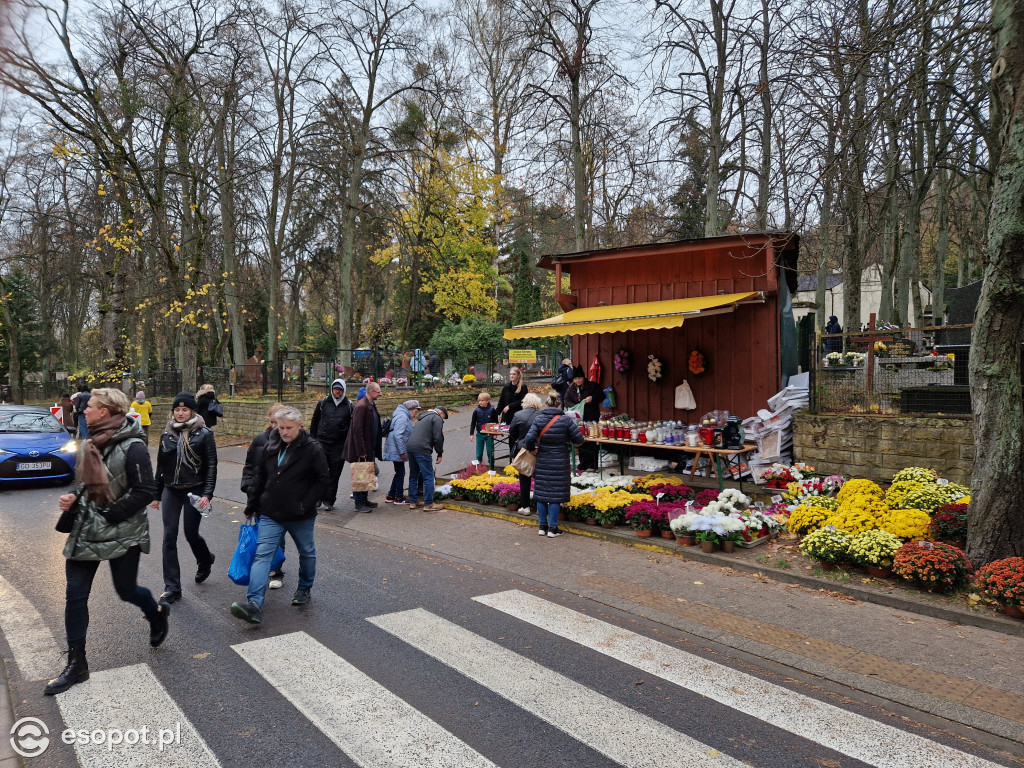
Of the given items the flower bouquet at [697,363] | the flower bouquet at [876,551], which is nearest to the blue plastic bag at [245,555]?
the flower bouquet at [876,551]

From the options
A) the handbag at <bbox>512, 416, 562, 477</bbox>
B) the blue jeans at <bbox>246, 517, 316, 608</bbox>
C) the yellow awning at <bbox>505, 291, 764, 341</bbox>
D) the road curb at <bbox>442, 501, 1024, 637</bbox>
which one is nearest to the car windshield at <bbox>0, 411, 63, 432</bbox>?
the yellow awning at <bbox>505, 291, 764, 341</bbox>

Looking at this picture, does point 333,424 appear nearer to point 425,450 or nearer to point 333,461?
point 333,461

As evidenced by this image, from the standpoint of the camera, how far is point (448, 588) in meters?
6.51

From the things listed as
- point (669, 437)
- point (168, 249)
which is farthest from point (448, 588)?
point (168, 249)

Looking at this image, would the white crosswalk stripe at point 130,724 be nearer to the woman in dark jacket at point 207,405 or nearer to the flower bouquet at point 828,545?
the flower bouquet at point 828,545

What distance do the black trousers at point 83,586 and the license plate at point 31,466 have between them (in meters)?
9.68

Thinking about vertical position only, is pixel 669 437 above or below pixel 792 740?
above

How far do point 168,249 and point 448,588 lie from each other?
16.7m

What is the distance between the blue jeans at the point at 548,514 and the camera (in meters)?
8.67

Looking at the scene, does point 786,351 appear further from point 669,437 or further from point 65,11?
point 65,11

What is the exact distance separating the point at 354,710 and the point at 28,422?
1311 cm

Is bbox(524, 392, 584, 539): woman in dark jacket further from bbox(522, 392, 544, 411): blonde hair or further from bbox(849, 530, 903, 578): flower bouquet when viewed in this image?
bbox(849, 530, 903, 578): flower bouquet

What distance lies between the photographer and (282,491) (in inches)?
216

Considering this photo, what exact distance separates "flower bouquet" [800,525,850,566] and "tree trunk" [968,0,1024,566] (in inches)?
42.1
